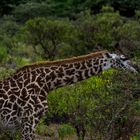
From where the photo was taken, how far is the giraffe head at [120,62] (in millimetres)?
9230

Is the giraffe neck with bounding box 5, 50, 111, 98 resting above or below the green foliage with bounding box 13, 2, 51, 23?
above

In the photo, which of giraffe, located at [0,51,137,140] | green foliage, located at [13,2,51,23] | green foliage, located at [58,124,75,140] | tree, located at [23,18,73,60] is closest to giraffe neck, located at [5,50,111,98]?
giraffe, located at [0,51,137,140]

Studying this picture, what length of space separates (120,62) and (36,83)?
1.39 metres

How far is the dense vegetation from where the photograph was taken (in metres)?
8.60

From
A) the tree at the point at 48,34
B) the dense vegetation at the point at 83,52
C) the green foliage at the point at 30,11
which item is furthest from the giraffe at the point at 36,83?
the green foliage at the point at 30,11

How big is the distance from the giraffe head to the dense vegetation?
0.16 m

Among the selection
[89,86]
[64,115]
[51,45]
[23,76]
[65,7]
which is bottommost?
[65,7]

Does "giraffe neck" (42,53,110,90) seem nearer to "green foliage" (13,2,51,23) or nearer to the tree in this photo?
the tree

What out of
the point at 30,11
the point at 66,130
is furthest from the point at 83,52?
the point at 30,11

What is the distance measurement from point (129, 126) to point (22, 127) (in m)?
1.74

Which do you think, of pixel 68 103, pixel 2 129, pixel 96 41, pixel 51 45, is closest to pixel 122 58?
pixel 68 103

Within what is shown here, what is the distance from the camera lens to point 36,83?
9367 millimetres

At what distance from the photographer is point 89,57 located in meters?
9.54

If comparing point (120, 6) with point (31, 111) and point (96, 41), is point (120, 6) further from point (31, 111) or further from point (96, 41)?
point (31, 111)
